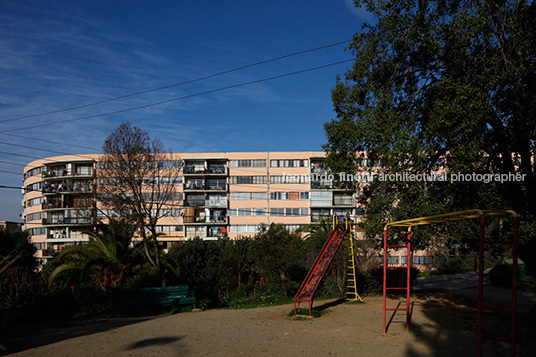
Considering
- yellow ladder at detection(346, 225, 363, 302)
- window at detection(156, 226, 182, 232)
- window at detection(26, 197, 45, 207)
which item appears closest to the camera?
yellow ladder at detection(346, 225, 363, 302)

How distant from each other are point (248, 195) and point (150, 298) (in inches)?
1737

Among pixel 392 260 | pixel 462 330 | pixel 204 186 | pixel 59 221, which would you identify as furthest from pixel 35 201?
pixel 462 330

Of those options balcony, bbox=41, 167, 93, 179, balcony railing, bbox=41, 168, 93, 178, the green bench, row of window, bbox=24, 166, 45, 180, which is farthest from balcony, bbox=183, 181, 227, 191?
the green bench

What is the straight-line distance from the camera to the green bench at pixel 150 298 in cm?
1534

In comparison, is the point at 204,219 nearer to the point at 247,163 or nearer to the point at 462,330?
the point at 247,163

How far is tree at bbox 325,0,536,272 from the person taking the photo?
1239 cm

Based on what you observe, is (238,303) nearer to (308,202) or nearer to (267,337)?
(267,337)

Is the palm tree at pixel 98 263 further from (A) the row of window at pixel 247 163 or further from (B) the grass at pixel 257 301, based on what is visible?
(A) the row of window at pixel 247 163

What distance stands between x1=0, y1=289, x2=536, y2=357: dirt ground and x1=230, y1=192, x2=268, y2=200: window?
43.9 metres

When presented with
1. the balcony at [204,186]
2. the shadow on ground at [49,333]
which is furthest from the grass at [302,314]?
the balcony at [204,186]

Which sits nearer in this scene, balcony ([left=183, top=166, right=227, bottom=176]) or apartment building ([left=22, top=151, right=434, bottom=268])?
apartment building ([left=22, top=151, right=434, bottom=268])

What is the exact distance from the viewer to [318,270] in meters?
15.7

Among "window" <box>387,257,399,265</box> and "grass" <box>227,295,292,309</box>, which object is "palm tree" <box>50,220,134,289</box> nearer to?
"grass" <box>227,295,292,309</box>

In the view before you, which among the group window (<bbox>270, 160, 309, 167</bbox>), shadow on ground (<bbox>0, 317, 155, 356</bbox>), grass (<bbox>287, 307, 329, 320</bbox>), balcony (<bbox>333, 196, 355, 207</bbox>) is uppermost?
window (<bbox>270, 160, 309, 167</bbox>)
